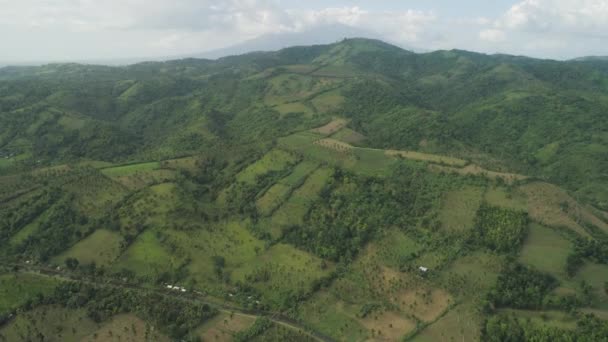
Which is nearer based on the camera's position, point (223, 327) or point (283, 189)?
point (223, 327)

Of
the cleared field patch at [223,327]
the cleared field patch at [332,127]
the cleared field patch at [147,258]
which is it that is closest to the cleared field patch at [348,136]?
the cleared field patch at [332,127]

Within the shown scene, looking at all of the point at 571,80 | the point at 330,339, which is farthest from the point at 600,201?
the point at 571,80

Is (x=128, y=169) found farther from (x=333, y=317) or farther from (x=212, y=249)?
(x=333, y=317)

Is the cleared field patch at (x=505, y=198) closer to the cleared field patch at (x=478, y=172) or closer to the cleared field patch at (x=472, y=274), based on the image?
the cleared field patch at (x=478, y=172)

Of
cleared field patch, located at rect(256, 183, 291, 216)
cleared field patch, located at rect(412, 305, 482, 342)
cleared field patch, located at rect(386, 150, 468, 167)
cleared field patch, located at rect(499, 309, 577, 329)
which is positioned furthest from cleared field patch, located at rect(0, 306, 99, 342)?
cleared field patch, located at rect(386, 150, 468, 167)

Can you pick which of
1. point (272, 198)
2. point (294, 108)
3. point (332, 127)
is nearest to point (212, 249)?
point (272, 198)

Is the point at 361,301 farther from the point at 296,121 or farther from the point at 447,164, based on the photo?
the point at 296,121
